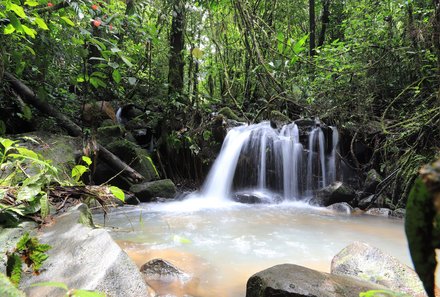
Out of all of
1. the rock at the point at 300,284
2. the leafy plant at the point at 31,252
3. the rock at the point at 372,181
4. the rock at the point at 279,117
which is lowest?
the rock at the point at 300,284

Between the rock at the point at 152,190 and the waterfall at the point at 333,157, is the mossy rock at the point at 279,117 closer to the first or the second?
the waterfall at the point at 333,157

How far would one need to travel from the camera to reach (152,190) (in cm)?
682

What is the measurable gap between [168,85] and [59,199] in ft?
18.2

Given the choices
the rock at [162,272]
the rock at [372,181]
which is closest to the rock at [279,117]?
the rock at [372,181]

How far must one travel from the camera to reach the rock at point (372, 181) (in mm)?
6863

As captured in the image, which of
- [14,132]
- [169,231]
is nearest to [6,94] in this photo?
[14,132]

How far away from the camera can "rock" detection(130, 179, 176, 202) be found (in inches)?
265

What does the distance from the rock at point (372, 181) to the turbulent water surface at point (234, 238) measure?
3.54 feet

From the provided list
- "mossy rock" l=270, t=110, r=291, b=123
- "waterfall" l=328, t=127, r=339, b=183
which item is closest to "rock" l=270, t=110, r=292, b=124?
"mossy rock" l=270, t=110, r=291, b=123

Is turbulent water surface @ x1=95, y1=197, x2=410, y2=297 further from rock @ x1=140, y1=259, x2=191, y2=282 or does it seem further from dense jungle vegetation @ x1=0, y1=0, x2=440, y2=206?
dense jungle vegetation @ x1=0, y1=0, x2=440, y2=206

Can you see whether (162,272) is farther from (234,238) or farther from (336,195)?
(336,195)

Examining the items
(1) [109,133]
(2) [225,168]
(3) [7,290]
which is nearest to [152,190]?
(1) [109,133]

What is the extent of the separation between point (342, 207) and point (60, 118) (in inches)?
228

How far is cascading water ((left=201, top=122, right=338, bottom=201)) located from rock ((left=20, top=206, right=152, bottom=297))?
5.89m
